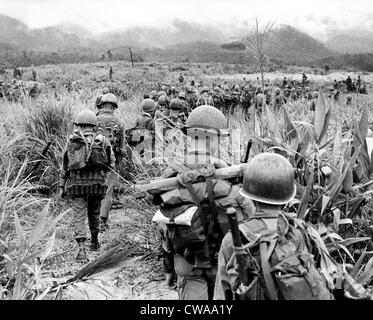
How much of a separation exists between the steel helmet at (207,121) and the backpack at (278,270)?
1.21 meters

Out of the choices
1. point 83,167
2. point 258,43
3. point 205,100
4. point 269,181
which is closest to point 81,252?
point 83,167

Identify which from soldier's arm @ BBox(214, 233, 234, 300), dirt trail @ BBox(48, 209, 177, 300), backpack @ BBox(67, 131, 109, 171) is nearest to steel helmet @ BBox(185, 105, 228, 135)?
soldier's arm @ BBox(214, 233, 234, 300)

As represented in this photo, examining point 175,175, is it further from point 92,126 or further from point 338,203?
point 92,126

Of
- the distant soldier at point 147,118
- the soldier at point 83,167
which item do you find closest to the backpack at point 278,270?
the soldier at point 83,167

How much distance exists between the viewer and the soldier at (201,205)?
314 cm

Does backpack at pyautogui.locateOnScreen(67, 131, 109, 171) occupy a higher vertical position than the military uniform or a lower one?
higher

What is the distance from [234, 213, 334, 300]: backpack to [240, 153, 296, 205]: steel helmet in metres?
0.18

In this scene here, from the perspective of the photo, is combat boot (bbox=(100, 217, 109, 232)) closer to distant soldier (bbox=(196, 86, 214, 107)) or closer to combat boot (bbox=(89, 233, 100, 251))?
combat boot (bbox=(89, 233, 100, 251))

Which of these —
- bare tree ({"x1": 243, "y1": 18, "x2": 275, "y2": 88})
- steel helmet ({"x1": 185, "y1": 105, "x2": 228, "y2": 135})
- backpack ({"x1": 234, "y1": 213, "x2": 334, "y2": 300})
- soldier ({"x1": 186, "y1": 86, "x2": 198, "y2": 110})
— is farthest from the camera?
soldier ({"x1": 186, "y1": 86, "x2": 198, "y2": 110})

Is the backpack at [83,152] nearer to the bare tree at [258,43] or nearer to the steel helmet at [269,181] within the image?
the bare tree at [258,43]

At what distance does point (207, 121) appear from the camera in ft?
11.2

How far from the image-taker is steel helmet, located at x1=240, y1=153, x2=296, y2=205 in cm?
243

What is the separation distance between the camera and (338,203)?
157 inches
